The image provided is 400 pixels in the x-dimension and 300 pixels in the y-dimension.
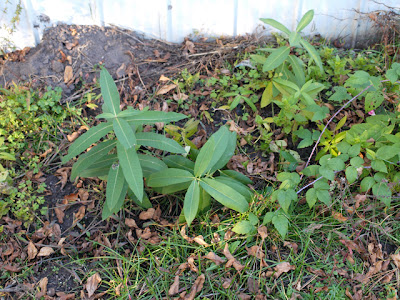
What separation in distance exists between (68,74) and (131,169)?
168 cm

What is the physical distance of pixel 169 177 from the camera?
7.93ft

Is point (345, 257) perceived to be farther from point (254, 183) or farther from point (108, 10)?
point (108, 10)

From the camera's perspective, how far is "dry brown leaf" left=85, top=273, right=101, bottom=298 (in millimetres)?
2361

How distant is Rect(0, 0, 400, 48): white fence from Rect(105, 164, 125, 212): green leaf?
188 cm

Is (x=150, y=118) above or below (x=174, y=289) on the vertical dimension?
above

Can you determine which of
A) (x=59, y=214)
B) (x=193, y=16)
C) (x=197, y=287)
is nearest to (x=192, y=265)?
(x=197, y=287)

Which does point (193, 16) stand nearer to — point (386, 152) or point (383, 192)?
point (386, 152)

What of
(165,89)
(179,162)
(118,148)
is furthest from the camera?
(165,89)

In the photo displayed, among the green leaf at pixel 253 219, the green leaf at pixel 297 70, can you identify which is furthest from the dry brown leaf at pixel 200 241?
the green leaf at pixel 297 70

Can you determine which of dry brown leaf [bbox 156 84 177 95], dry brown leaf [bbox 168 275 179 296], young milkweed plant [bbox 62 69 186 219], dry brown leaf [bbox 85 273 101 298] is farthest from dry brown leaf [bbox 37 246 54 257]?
dry brown leaf [bbox 156 84 177 95]

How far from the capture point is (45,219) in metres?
2.76

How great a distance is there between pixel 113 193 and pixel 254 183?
3.70 ft

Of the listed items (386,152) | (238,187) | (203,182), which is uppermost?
(386,152)

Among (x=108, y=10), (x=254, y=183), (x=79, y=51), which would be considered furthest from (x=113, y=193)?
(x=108, y=10)
